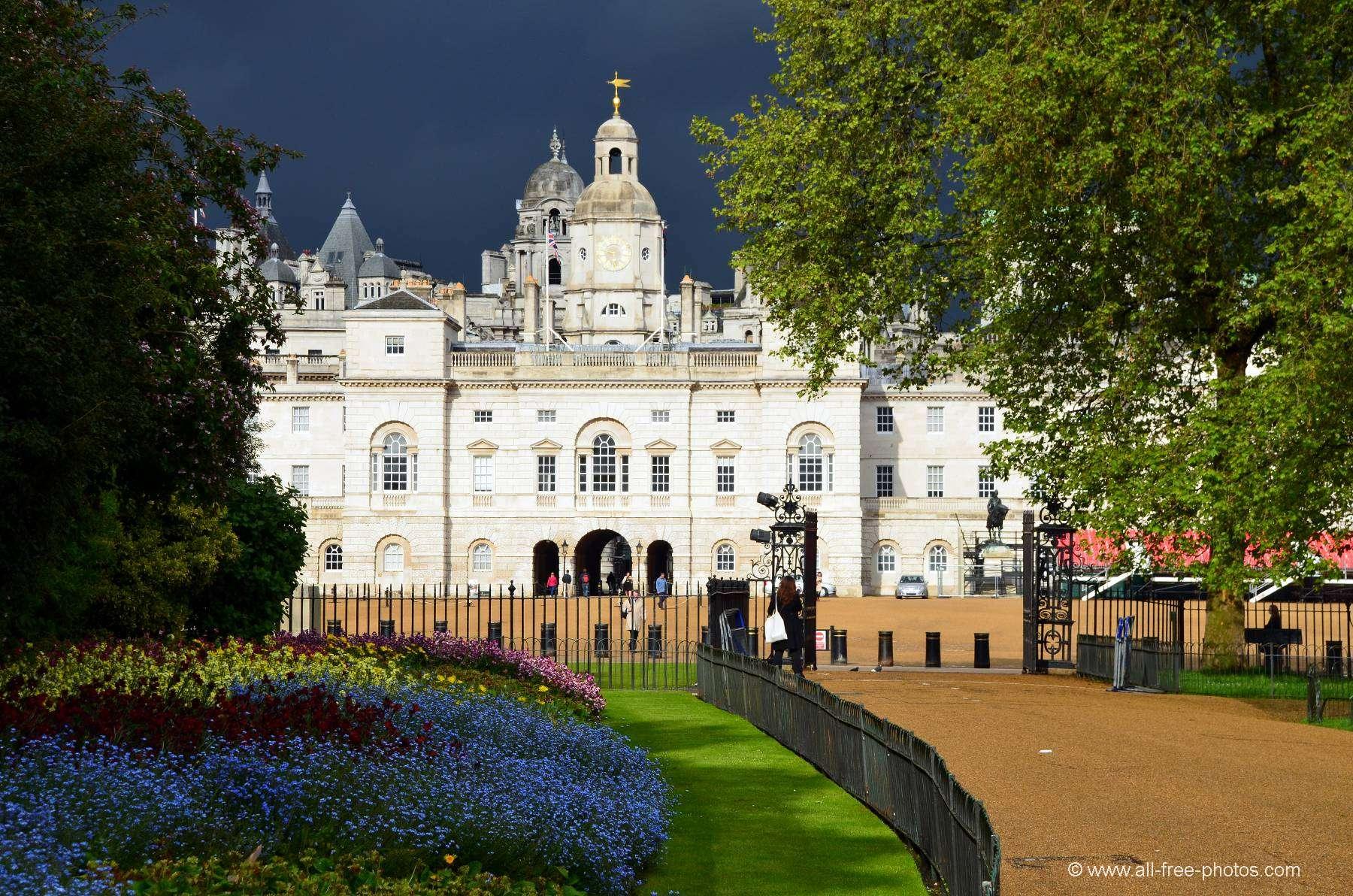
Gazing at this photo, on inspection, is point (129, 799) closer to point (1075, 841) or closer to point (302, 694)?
point (302, 694)

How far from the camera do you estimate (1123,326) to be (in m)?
23.1

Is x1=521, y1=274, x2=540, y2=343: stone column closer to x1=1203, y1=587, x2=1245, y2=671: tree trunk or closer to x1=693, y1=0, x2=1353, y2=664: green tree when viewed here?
x1=693, y1=0, x2=1353, y2=664: green tree

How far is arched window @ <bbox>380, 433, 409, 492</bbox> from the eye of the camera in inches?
2432

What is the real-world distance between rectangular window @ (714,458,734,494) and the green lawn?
45.4 m

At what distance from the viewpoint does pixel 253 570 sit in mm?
24234

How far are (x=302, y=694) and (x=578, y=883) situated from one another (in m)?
3.68

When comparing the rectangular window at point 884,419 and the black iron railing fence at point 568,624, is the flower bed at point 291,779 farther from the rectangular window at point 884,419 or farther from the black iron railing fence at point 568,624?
the rectangular window at point 884,419

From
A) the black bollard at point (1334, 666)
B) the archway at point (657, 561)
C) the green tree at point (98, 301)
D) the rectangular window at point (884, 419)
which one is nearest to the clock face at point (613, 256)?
the archway at point (657, 561)

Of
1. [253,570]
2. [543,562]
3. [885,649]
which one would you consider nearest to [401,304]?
[543,562]

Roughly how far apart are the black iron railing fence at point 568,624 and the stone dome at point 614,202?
26817 millimetres

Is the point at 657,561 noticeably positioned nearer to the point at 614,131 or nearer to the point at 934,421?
the point at 934,421

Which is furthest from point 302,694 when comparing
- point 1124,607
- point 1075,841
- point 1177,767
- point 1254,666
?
point 1124,607

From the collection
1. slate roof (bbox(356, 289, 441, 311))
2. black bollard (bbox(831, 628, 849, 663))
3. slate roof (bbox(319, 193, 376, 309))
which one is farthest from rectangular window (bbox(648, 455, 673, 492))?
slate roof (bbox(319, 193, 376, 309))

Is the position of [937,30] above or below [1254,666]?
above
